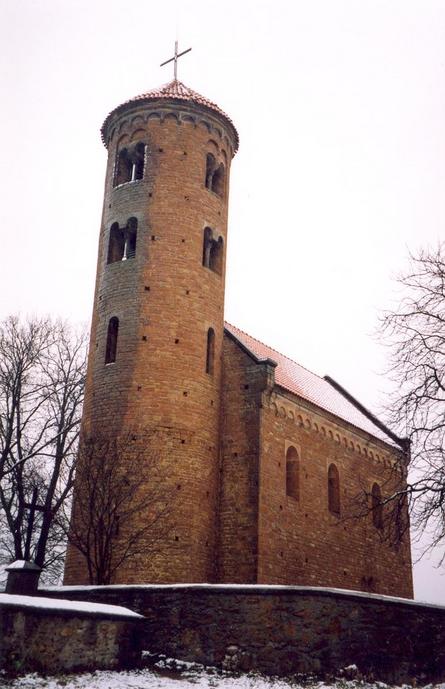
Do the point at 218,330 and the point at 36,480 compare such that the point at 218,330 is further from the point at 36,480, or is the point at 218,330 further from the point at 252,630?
the point at 252,630

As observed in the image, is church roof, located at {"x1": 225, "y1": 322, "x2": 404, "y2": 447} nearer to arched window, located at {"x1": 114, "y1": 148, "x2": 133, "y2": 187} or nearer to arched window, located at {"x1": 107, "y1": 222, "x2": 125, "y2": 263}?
arched window, located at {"x1": 107, "y1": 222, "x2": 125, "y2": 263}

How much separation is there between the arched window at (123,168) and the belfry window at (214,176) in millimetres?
2934

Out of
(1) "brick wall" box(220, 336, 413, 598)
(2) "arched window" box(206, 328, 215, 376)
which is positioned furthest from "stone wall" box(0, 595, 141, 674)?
(2) "arched window" box(206, 328, 215, 376)

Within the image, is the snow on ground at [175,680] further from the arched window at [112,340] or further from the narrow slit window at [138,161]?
the narrow slit window at [138,161]

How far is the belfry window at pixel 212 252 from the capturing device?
2659 centimetres

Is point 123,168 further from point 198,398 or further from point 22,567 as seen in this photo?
point 22,567

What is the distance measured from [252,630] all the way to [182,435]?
9.02 m

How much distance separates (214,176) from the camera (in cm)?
2838

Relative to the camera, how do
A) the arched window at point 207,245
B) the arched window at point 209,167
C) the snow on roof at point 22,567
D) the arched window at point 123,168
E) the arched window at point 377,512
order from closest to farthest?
the snow on roof at point 22,567, the arched window at point 207,245, the arched window at point 123,168, the arched window at point 209,167, the arched window at point 377,512

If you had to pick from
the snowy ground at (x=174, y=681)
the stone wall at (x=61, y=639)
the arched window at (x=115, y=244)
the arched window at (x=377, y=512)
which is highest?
the arched window at (x=115, y=244)

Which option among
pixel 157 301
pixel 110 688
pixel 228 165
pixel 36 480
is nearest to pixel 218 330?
pixel 157 301

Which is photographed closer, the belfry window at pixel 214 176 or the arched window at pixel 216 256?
the arched window at pixel 216 256

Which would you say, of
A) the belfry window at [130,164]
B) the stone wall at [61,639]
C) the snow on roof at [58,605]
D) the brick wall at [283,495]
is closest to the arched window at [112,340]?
the brick wall at [283,495]

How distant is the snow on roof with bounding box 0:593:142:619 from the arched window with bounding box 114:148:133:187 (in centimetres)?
1696
